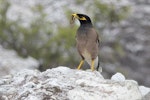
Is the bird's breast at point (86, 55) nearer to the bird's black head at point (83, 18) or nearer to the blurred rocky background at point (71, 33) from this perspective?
the bird's black head at point (83, 18)

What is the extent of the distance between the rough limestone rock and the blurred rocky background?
55.0ft

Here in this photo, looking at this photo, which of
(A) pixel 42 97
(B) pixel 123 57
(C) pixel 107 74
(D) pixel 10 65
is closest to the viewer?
(A) pixel 42 97

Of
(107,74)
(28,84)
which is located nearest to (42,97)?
(28,84)

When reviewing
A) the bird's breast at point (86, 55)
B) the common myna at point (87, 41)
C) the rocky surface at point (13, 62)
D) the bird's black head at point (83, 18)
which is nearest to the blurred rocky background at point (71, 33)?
the rocky surface at point (13, 62)

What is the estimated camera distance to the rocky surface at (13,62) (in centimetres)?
2564

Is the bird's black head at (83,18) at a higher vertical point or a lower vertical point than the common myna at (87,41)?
higher

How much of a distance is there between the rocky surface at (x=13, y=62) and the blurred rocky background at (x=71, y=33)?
28 centimetres

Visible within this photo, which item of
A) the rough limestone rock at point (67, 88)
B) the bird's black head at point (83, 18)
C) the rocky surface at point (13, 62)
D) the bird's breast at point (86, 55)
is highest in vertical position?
the bird's black head at point (83, 18)

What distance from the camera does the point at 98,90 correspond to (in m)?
10.9

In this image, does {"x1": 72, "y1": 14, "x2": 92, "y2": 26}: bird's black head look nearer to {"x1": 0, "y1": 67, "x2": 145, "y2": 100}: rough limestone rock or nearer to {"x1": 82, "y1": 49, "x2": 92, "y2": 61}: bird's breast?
{"x1": 82, "y1": 49, "x2": 92, "y2": 61}: bird's breast

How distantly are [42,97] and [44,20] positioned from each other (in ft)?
68.3

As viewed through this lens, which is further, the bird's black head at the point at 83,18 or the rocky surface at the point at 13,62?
the rocky surface at the point at 13,62

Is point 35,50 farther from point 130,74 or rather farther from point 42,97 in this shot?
point 42,97

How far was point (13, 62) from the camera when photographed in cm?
2750
